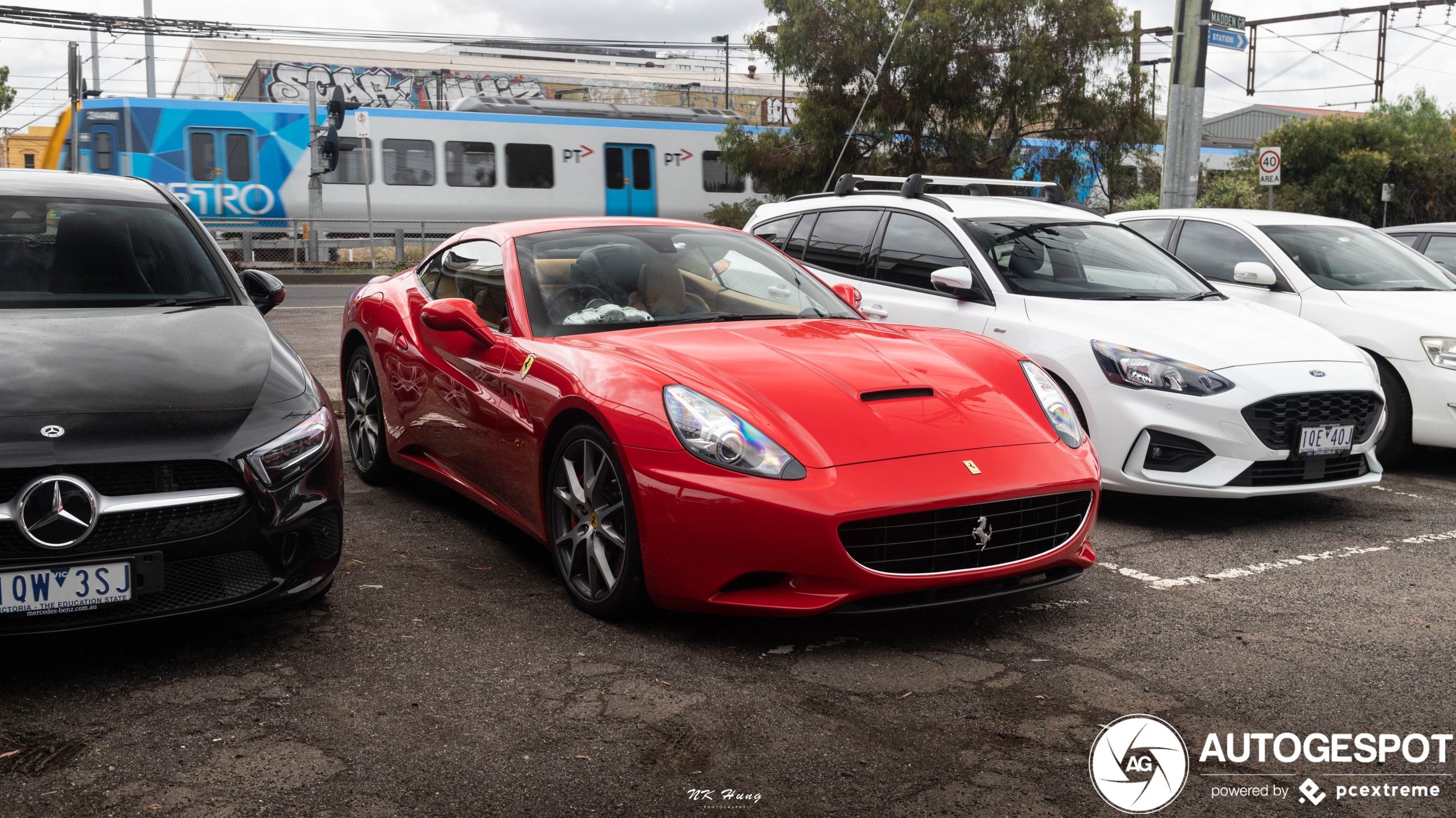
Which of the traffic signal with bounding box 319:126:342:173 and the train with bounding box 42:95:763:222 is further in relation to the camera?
the train with bounding box 42:95:763:222

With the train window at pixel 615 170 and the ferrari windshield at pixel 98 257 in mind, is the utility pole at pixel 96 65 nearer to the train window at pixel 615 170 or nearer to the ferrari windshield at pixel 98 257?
the train window at pixel 615 170

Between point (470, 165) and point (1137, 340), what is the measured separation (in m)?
21.0

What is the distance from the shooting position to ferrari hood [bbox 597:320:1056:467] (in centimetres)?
377

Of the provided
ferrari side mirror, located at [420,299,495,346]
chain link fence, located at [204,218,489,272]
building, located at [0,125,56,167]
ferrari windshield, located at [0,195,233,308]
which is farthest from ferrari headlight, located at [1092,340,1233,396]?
building, located at [0,125,56,167]

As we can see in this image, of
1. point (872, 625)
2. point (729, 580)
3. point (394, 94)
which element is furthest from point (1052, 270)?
point (394, 94)

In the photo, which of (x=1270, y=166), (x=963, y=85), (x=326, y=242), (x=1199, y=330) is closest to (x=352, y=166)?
(x=326, y=242)

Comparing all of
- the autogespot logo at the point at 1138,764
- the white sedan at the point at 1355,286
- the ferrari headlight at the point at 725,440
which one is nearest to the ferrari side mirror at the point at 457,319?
the ferrari headlight at the point at 725,440

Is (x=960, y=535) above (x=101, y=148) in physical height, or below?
below

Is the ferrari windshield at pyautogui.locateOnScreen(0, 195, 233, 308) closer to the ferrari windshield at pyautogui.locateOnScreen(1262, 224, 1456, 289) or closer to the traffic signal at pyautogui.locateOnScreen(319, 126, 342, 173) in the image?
the ferrari windshield at pyautogui.locateOnScreen(1262, 224, 1456, 289)

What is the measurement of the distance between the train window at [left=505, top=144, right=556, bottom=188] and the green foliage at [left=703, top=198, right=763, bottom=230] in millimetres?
3448

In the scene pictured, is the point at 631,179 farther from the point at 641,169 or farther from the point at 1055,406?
the point at 1055,406

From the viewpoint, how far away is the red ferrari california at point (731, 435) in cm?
364

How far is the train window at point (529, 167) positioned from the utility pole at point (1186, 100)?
1552 centimetres

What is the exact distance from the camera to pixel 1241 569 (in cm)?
475
